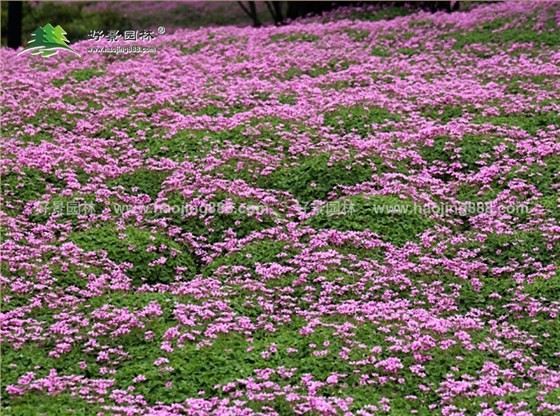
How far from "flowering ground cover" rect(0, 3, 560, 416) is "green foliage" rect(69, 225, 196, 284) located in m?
0.04

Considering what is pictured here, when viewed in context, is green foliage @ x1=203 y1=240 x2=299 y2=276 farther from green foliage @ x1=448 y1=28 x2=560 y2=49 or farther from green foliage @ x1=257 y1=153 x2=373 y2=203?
green foliage @ x1=448 y1=28 x2=560 y2=49

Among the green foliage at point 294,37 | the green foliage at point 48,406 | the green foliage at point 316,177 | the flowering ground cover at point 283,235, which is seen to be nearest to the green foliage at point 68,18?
the green foliage at point 294,37

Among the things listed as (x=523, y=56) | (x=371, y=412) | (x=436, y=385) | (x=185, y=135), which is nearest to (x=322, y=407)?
(x=371, y=412)

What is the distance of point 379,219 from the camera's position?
46.9ft

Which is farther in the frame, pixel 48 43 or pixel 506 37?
pixel 48 43

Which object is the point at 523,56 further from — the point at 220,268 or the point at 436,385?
the point at 436,385

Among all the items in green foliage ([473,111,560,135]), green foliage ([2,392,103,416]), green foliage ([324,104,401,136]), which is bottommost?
green foliage ([2,392,103,416])

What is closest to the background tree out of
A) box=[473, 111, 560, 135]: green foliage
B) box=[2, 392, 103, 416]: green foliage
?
box=[473, 111, 560, 135]: green foliage

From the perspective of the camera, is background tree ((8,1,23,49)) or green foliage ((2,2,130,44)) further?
green foliage ((2,2,130,44))

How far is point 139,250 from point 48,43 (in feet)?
44.9

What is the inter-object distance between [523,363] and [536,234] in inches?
133

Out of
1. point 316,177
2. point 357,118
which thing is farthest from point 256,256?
point 357,118

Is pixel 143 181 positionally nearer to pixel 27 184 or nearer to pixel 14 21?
pixel 27 184

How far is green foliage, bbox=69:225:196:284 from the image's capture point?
13320mm
